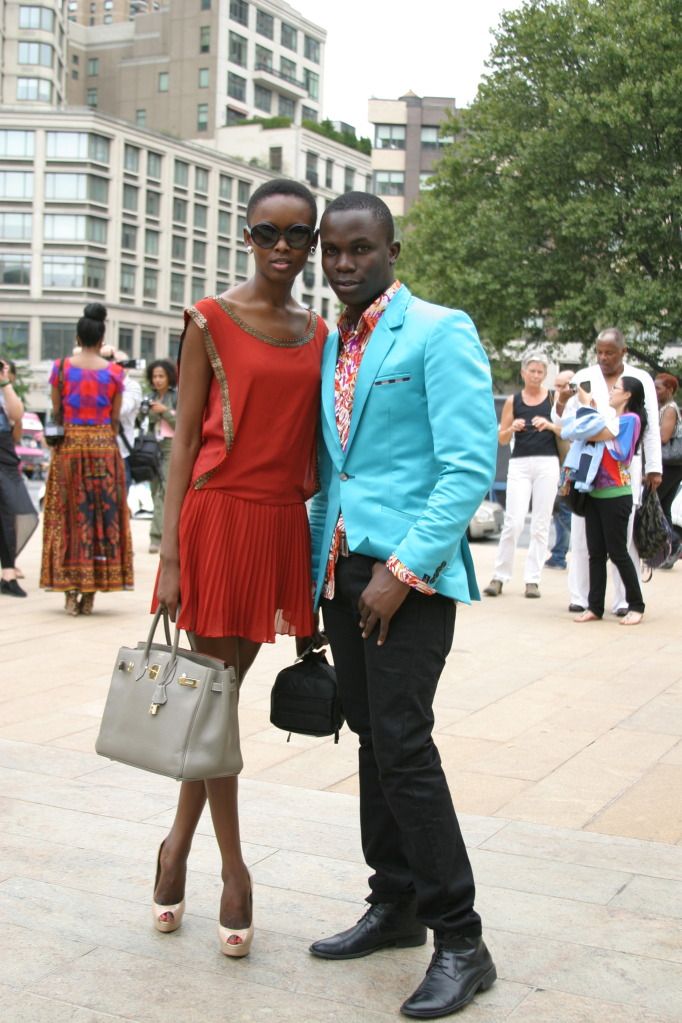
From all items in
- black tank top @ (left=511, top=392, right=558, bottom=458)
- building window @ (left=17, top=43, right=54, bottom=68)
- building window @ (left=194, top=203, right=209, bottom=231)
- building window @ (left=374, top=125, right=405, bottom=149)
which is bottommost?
black tank top @ (left=511, top=392, right=558, bottom=458)

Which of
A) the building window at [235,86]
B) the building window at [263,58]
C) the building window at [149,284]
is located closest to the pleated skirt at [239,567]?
the building window at [149,284]

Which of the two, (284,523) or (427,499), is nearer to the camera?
(427,499)

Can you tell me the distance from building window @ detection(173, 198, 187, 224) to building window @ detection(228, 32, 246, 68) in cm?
1890

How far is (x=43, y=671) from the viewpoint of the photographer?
23.8 feet

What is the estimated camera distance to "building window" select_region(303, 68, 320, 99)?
117 meters

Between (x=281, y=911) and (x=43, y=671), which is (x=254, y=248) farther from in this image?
(x=43, y=671)

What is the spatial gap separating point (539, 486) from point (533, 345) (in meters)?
31.4

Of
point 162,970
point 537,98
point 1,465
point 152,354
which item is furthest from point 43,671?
point 152,354

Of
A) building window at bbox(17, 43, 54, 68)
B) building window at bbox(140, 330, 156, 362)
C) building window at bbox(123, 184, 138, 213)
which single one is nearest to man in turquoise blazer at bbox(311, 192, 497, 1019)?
building window at bbox(140, 330, 156, 362)

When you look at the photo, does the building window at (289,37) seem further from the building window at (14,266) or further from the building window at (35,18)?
the building window at (14,266)

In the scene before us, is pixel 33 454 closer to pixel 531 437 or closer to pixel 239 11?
pixel 531 437

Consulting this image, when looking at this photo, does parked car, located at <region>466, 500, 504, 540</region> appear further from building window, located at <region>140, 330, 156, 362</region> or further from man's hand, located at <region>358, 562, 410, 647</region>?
building window, located at <region>140, 330, 156, 362</region>

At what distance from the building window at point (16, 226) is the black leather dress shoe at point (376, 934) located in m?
90.2

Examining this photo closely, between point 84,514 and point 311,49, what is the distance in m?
116
